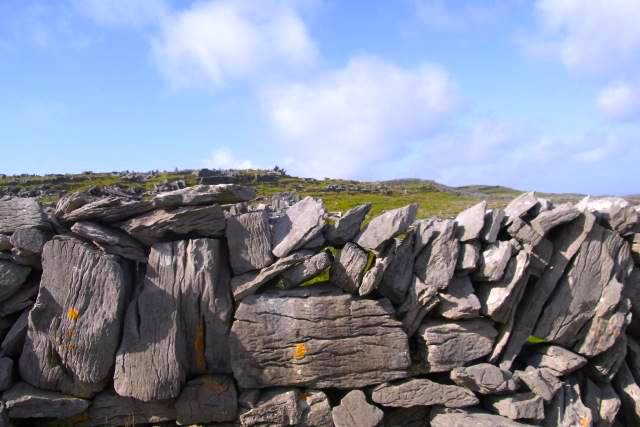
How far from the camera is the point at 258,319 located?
28.5ft

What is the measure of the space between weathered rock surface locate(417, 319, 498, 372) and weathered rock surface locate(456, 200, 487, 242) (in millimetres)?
1495

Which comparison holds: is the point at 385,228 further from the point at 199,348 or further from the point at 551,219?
the point at 199,348

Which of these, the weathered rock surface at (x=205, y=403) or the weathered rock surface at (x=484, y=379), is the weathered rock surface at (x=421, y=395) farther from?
the weathered rock surface at (x=205, y=403)

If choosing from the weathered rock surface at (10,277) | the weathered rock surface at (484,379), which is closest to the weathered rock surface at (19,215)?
the weathered rock surface at (10,277)

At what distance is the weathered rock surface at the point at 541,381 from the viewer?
8797 millimetres

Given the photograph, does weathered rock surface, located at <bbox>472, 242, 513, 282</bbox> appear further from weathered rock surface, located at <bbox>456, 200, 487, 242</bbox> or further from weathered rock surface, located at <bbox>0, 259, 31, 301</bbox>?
weathered rock surface, located at <bbox>0, 259, 31, 301</bbox>

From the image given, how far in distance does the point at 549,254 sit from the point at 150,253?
23.5 ft

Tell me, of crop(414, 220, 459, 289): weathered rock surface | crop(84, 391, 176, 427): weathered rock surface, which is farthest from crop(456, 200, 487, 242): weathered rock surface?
crop(84, 391, 176, 427): weathered rock surface

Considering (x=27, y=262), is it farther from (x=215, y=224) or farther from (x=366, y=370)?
(x=366, y=370)

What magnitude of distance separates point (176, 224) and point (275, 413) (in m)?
3.46

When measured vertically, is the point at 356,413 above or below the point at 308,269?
below

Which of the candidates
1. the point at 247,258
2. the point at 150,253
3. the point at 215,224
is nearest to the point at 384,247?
the point at 247,258

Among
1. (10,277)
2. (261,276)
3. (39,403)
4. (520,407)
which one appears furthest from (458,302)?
(10,277)

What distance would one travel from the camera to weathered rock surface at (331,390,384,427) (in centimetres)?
834
